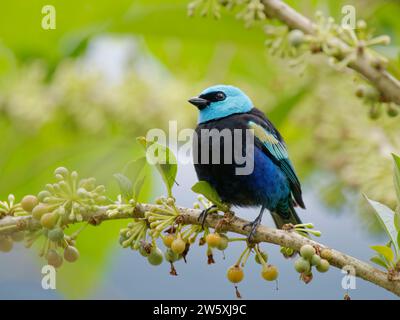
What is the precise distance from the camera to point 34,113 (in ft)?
16.8

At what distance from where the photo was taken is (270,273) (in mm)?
2420

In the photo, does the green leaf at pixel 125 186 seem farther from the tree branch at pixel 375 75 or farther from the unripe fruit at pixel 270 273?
the tree branch at pixel 375 75

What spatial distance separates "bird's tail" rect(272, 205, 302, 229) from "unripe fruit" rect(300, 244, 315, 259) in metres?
1.50

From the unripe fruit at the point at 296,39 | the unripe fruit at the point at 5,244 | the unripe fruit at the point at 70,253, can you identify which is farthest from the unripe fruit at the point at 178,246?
the unripe fruit at the point at 296,39

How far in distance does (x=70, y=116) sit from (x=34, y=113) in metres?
0.49

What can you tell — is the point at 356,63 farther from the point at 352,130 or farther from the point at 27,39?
the point at 27,39

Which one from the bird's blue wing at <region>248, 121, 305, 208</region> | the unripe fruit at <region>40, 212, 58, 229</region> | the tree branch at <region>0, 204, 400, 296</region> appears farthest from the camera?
the bird's blue wing at <region>248, 121, 305, 208</region>

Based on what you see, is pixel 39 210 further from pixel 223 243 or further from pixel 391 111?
pixel 391 111

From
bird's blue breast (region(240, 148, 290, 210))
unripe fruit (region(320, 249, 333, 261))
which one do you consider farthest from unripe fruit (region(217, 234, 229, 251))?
bird's blue breast (region(240, 148, 290, 210))

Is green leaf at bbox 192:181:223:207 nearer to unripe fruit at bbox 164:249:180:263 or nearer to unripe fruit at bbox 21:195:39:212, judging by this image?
unripe fruit at bbox 164:249:180:263

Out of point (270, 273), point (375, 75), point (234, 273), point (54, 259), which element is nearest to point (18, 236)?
point (54, 259)

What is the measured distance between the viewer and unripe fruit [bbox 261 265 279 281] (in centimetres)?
242

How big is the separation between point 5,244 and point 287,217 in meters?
1.68

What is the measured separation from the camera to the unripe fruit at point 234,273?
97.4 inches
